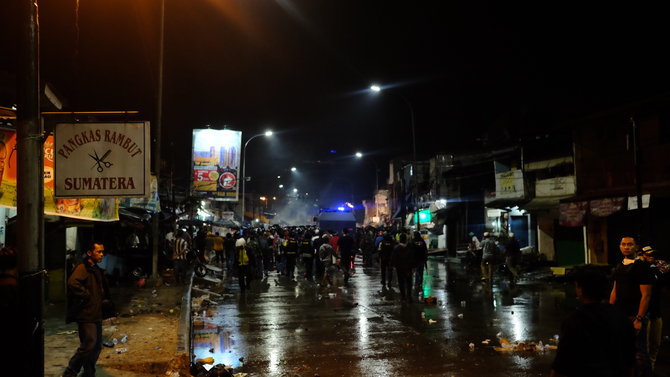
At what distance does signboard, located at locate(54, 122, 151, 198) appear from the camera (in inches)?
235

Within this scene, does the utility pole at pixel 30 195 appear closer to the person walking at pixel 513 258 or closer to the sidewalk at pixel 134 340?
the sidewalk at pixel 134 340

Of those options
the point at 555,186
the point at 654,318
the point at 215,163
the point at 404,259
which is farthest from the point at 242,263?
the point at 555,186

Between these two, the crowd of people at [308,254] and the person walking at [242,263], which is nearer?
the crowd of people at [308,254]

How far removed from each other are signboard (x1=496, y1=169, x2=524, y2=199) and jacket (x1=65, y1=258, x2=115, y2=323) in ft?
70.7

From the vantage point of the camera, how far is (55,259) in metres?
12.7

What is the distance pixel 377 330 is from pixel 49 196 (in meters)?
6.48

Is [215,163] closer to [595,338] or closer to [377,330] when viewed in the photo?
[377,330]

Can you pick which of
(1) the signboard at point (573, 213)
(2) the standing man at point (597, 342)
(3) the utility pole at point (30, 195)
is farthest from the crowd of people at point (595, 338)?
(1) the signboard at point (573, 213)

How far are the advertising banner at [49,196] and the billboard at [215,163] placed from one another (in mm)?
13242

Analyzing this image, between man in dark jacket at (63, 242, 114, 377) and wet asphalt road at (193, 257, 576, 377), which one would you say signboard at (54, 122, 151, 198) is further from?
wet asphalt road at (193, 257, 576, 377)

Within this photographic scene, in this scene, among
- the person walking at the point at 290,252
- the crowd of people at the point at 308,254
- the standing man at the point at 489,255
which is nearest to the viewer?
the crowd of people at the point at 308,254

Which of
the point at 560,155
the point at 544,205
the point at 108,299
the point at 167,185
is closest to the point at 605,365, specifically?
the point at 108,299

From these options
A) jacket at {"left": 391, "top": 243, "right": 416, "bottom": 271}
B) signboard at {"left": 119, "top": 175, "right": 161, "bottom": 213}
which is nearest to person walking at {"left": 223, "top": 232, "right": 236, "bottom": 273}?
signboard at {"left": 119, "top": 175, "right": 161, "bottom": 213}

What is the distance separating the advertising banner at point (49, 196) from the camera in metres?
7.43
